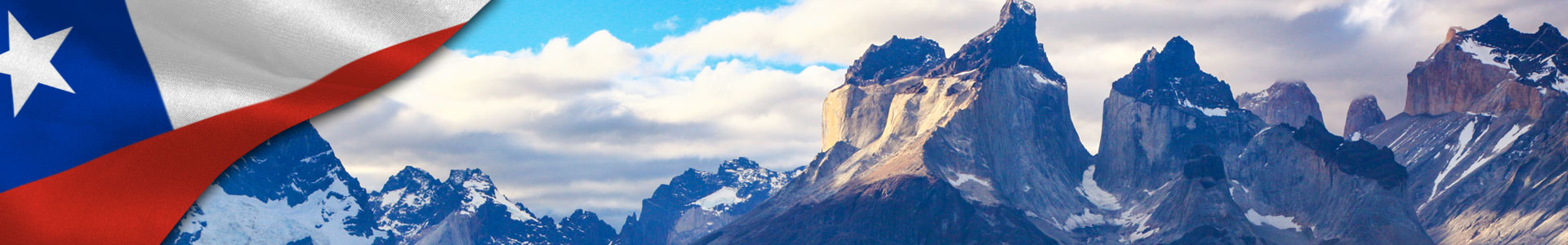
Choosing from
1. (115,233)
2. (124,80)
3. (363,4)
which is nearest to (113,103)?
(124,80)

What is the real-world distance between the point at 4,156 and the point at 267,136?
3.13 metres

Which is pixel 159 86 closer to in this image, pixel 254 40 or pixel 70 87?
pixel 70 87

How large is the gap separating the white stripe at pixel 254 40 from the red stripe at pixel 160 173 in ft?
0.47

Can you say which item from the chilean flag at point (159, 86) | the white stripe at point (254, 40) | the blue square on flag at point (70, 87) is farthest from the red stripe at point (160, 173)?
the blue square on flag at point (70, 87)

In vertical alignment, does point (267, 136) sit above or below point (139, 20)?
below

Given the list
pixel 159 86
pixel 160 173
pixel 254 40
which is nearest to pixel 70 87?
pixel 159 86

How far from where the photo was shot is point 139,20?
71.4 feet

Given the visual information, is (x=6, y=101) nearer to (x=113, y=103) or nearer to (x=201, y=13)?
(x=113, y=103)

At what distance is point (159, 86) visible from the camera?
71.2 feet

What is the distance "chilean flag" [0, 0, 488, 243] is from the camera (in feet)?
70.5

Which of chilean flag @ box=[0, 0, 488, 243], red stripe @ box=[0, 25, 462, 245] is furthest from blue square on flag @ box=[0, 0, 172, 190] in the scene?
red stripe @ box=[0, 25, 462, 245]

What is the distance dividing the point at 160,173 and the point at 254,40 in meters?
2.07

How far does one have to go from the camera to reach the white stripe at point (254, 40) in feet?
70.7

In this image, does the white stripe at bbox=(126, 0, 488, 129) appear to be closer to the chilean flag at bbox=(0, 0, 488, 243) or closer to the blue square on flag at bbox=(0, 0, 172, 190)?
the chilean flag at bbox=(0, 0, 488, 243)
